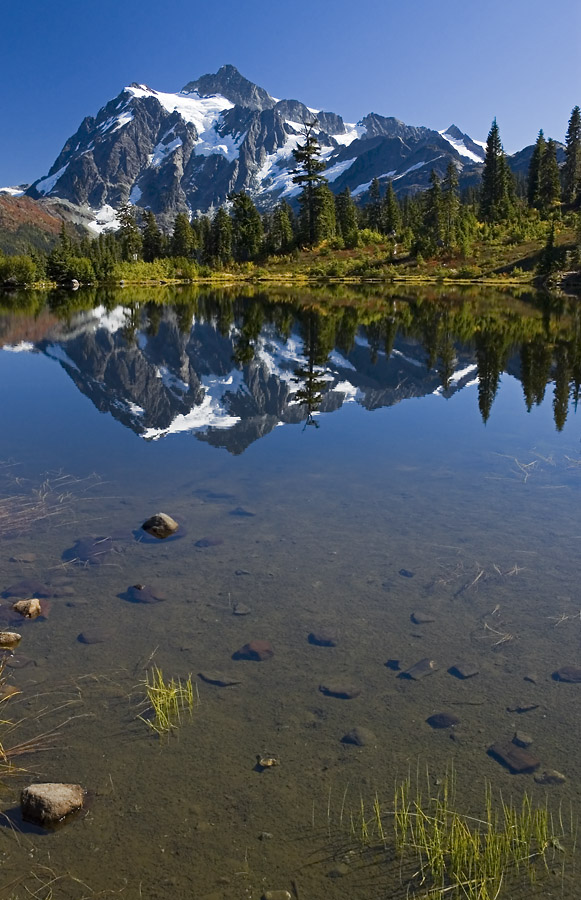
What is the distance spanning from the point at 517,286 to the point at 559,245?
39.8 feet

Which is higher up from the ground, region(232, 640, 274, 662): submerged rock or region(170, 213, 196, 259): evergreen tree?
region(170, 213, 196, 259): evergreen tree

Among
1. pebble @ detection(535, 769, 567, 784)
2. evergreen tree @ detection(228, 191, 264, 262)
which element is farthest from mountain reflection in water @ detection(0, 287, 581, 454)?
evergreen tree @ detection(228, 191, 264, 262)

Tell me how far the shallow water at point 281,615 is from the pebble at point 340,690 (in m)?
0.06

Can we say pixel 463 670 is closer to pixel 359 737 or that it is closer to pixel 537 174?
pixel 359 737

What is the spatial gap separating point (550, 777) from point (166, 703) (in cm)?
349

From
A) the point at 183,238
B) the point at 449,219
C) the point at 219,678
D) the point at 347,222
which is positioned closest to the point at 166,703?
the point at 219,678

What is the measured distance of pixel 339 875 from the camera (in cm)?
441

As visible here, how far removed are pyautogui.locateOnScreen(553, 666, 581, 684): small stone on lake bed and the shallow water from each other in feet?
0.34

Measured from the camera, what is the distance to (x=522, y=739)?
224 inches

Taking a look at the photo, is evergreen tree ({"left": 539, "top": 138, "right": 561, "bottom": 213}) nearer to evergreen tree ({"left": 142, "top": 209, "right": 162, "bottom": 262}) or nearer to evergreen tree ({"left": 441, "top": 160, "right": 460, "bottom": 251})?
evergreen tree ({"left": 441, "top": 160, "right": 460, "bottom": 251})

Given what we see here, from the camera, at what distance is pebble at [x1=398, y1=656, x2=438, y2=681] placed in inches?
261

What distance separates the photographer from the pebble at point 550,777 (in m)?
5.21

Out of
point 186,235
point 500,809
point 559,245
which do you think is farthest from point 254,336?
point 186,235

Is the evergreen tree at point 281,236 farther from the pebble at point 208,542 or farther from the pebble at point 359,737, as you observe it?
the pebble at point 359,737
